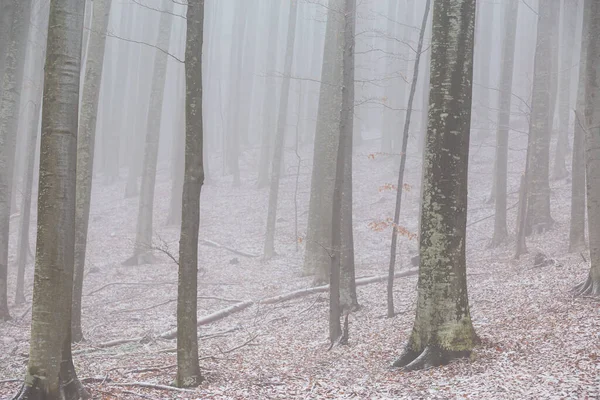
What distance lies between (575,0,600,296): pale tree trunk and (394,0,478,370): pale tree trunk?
3026mm

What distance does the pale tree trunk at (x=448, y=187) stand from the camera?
6.62m

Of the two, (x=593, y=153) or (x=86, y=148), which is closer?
(x=593, y=153)

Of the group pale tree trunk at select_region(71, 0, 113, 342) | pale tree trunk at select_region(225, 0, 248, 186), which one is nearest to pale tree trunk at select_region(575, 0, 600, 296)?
pale tree trunk at select_region(71, 0, 113, 342)

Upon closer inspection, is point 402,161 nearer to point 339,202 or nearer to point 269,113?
point 339,202

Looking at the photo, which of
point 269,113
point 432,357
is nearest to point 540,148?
point 432,357

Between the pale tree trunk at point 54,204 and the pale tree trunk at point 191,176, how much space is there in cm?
136

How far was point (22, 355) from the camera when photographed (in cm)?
913

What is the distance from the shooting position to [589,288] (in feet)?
27.9

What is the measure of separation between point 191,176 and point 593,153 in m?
6.47

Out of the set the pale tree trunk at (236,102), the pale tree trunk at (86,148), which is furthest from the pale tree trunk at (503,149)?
the pale tree trunk at (236,102)

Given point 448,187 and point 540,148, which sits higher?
point 540,148

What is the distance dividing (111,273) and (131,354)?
371 inches

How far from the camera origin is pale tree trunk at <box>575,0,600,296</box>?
841 cm

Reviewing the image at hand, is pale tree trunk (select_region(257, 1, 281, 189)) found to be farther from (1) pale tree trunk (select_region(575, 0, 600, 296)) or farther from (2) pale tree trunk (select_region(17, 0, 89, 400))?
(2) pale tree trunk (select_region(17, 0, 89, 400))
